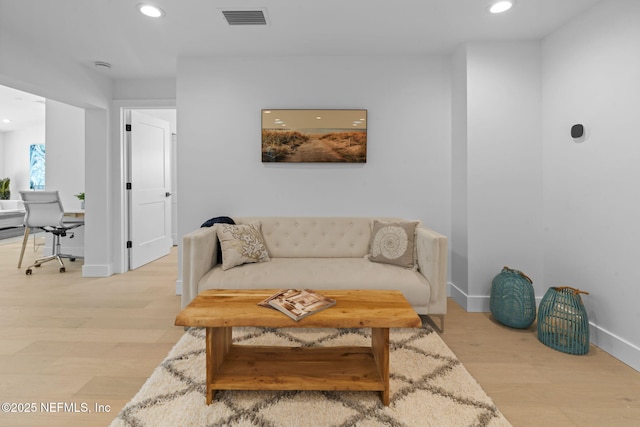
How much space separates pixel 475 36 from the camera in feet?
9.54

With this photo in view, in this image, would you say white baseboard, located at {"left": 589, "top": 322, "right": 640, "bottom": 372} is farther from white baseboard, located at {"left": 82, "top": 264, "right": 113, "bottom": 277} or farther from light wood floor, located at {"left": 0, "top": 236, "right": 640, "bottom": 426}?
white baseboard, located at {"left": 82, "top": 264, "right": 113, "bottom": 277}

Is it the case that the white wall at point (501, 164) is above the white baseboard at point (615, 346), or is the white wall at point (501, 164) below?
above

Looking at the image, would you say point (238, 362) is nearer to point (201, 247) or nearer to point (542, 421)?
point (201, 247)

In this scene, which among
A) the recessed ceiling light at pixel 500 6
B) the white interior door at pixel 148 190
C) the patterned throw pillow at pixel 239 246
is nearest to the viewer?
the recessed ceiling light at pixel 500 6

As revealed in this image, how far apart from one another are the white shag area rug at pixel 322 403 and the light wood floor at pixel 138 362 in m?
0.11

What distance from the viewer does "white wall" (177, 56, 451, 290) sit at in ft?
11.0

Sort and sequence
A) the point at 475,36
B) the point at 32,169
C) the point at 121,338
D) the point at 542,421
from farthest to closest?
the point at 32,169 → the point at 475,36 → the point at 121,338 → the point at 542,421

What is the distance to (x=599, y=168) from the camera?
2.36m

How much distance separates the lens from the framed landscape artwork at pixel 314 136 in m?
3.31

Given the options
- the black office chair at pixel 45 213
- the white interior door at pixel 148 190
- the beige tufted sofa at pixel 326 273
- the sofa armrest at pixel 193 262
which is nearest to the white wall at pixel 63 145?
the black office chair at pixel 45 213

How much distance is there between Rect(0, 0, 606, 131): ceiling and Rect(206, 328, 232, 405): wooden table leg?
2.22 meters

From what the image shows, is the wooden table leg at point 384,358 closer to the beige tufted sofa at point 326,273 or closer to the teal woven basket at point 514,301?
the beige tufted sofa at point 326,273

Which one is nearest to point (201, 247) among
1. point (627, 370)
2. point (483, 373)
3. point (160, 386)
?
point (160, 386)

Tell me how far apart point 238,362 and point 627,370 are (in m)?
2.28
